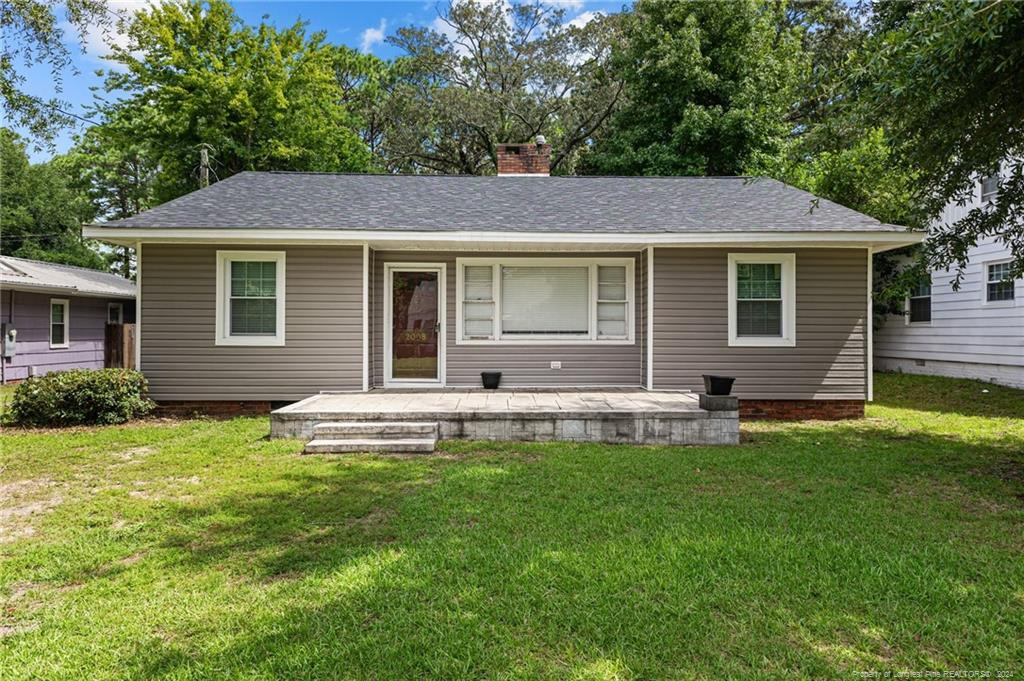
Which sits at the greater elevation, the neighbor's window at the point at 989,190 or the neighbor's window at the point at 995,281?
the neighbor's window at the point at 989,190

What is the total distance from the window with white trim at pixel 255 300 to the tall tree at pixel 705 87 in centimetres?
1279

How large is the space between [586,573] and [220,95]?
19110mm

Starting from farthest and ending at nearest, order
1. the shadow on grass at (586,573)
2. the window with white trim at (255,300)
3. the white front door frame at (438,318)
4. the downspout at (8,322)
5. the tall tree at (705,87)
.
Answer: the tall tree at (705,87) → the downspout at (8,322) → the white front door frame at (438,318) → the window with white trim at (255,300) → the shadow on grass at (586,573)

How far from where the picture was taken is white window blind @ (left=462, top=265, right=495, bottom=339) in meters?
8.95

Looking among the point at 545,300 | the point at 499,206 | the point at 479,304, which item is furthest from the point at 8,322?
the point at 545,300

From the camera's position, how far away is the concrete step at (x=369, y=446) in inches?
233

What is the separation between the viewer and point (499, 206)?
370 inches

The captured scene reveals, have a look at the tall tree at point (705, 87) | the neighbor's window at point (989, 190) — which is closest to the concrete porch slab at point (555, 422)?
the neighbor's window at point (989, 190)

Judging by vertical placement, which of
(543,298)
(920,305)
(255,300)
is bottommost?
(255,300)

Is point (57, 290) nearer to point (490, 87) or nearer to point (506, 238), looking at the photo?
point (506, 238)

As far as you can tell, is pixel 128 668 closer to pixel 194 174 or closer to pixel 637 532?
pixel 637 532

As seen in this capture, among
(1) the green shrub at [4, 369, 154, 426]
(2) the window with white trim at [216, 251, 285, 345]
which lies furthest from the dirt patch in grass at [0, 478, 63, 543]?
(2) the window with white trim at [216, 251, 285, 345]

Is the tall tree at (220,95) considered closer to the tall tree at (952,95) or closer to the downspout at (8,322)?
the downspout at (8,322)

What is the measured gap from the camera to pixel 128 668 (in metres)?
2.25
